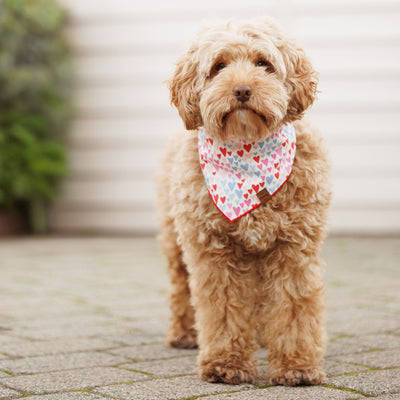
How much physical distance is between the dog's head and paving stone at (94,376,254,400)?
1097 millimetres

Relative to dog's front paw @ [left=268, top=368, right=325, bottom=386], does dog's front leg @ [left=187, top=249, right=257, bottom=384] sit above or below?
above

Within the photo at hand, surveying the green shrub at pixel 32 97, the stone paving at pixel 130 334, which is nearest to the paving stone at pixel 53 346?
the stone paving at pixel 130 334

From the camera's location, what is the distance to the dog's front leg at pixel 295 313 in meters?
3.51

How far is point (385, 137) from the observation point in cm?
1051

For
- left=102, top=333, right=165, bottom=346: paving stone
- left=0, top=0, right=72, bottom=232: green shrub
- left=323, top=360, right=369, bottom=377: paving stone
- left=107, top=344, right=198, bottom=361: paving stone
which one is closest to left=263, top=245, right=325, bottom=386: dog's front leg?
left=323, top=360, right=369, bottom=377: paving stone

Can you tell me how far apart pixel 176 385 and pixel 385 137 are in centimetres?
779

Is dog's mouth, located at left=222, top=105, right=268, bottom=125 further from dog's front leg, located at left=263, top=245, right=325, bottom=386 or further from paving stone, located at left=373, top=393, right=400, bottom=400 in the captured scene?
paving stone, located at left=373, top=393, right=400, bottom=400

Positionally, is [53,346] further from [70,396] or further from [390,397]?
[390,397]

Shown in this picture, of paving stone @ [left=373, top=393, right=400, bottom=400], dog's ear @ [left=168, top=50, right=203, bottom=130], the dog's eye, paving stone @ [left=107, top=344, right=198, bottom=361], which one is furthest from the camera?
paving stone @ [left=107, top=344, right=198, bottom=361]

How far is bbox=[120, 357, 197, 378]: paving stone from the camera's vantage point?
12.0ft

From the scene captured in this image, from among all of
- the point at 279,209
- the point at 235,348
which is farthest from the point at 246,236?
the point at 235,348

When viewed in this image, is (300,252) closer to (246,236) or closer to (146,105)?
(246,236)

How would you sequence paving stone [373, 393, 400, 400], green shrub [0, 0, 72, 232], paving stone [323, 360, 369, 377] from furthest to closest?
green shrub [0, 0, 72, 232], paving stone [323, 360, 369, 377], paving stone [373, 393, 400, 400]

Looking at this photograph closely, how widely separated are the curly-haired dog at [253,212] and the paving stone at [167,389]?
8 centimetres
